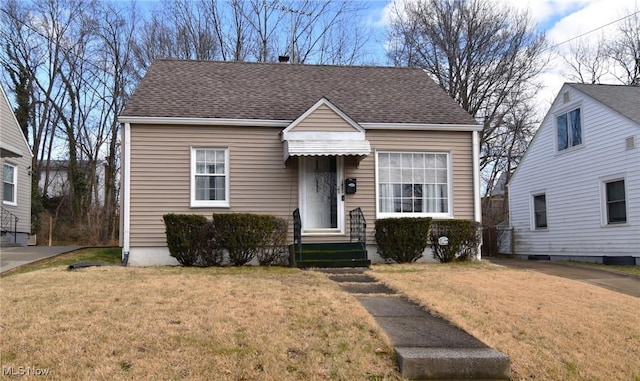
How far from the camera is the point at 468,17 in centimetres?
2734

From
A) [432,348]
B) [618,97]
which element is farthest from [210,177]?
[618,97]

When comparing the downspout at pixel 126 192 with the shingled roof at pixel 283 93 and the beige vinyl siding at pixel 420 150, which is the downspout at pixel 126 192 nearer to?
the shingled roof at pixel 283 93

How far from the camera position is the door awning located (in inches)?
483

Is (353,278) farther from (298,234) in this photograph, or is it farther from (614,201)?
(614,201)

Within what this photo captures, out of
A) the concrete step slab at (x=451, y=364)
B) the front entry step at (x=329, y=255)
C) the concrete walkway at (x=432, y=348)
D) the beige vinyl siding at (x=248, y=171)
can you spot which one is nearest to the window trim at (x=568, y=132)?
the beige vinyl siding at (x=248, y=171)

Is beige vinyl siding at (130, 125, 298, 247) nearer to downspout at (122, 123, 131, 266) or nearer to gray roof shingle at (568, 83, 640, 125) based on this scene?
downspout at (122, 123, 131, 266)

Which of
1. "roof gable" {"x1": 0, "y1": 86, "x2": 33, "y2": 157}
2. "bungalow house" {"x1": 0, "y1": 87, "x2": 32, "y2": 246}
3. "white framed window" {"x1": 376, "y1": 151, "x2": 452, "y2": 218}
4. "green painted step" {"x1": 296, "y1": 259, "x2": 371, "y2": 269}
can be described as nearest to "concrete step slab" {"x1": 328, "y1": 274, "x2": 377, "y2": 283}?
"green painted step" {"x1": 296, "y1": 259, "x2": 371, "y2": 269}

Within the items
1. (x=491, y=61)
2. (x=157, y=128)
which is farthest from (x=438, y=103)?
(x=491, y=61)

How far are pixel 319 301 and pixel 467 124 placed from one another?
27.2ft

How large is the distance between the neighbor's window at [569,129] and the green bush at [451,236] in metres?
6.62

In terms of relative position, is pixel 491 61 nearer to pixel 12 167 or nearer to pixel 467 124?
pixel 467 124

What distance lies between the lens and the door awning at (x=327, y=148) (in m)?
12.3

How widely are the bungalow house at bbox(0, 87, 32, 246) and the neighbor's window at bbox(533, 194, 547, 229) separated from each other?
1783 cm

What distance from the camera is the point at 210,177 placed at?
43.1 ft
